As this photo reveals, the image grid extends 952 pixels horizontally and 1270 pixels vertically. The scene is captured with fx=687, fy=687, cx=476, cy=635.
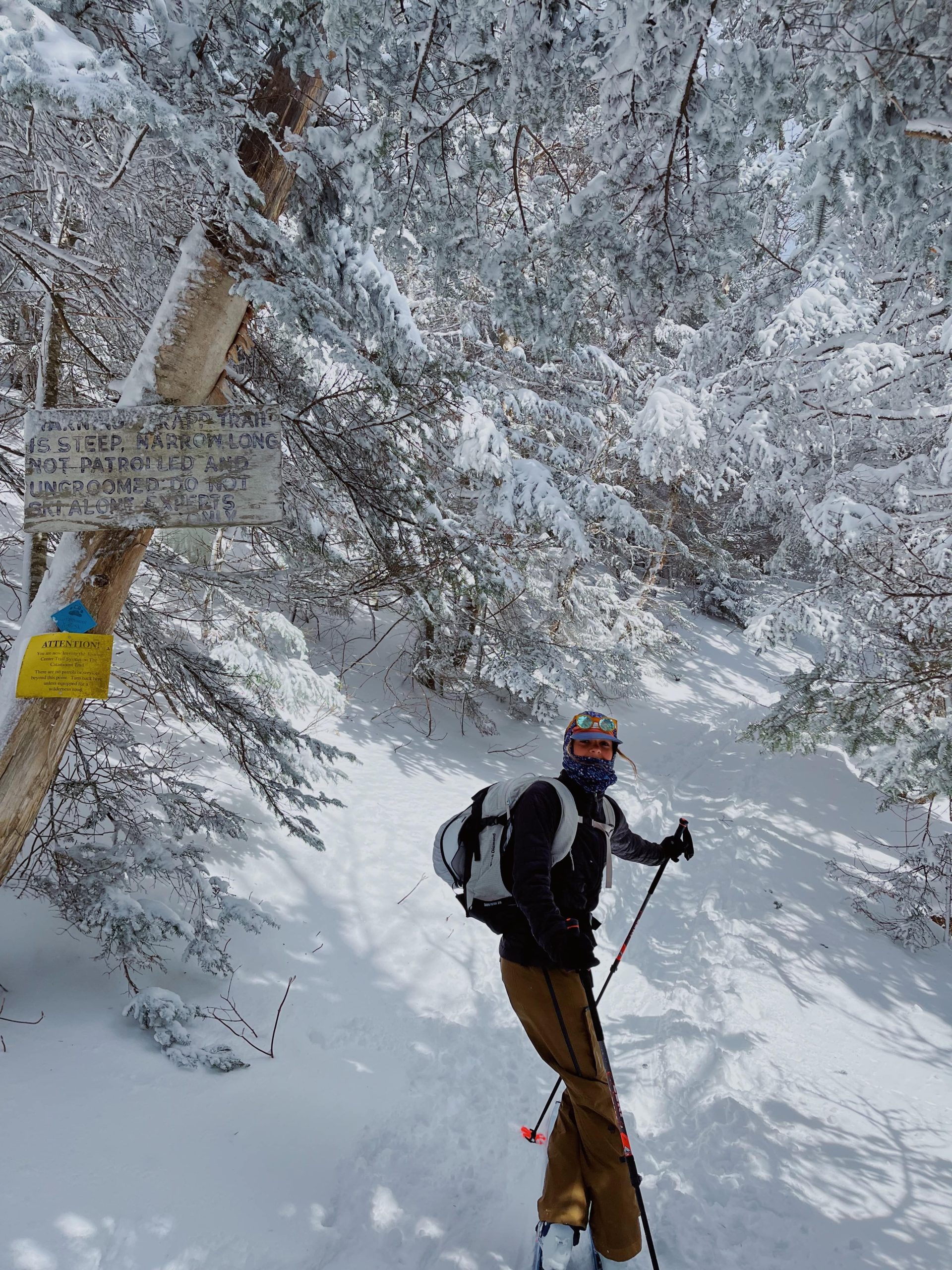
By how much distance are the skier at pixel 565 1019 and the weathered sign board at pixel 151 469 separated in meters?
1.78

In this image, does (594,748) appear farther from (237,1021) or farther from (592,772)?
(237,1021)

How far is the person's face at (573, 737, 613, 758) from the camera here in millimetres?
3217

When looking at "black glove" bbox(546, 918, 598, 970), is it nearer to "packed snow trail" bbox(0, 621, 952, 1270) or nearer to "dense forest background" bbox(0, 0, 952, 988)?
"packed snow trail" bbox(0, 621, 952, 1270)

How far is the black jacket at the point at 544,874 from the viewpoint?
278cm

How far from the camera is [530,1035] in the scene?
121 inches

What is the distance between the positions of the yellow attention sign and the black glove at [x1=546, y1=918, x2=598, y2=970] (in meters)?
2.17

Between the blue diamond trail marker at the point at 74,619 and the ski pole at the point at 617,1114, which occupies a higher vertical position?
the blue diamond trail marker at the point at 74,619

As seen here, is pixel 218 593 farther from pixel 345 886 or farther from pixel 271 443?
pixel 271 443

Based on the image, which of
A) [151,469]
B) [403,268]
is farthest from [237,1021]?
[403,268]

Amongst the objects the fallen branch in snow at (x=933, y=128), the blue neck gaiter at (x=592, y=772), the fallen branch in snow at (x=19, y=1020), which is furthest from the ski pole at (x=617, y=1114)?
the fallen branch in snow at (x=933, y=128)

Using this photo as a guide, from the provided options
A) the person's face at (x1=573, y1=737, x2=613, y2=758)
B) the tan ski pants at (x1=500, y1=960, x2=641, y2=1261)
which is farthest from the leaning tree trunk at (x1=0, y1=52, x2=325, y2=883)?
the tan ski pants at (x1=500, y1=960, x2=641, y2=1261)

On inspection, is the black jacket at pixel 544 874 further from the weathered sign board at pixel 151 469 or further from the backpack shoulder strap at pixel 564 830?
the weathered sign board at pixel 151 469

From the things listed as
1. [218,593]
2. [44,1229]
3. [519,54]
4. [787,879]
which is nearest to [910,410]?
[787,879]

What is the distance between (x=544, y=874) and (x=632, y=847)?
0.97 m
